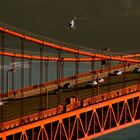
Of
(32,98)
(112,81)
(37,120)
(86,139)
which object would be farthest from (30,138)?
(112,81)

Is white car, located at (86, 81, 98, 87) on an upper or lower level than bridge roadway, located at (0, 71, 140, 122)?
upper

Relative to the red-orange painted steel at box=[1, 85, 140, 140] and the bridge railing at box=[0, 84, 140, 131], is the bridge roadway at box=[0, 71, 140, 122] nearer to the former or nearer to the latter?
the bridge railing at box=[0, 84, 140, 131]

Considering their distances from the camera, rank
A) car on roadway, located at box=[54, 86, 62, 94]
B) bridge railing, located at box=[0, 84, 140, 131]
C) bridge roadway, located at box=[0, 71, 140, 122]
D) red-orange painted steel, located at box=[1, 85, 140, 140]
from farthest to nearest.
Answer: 1. car on roadway, located at box=[54, 86, 62, 94]
2. bridge roadway, located at box=[0, 71, 140, 122]
3. red-orange painted steel, located at box=[1, 85, 140, 140]
4. bridge railing, located at box=[0, 84, 140, 131]

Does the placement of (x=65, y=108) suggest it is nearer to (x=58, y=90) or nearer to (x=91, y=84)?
(x=58, y=90)

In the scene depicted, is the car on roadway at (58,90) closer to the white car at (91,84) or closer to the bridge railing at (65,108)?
the white car at (91,84)

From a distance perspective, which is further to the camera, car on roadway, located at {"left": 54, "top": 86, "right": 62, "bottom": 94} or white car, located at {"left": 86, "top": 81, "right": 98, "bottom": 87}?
white car, located at {"left": 86, "top": 81, "right": 98, "bottom": 87}

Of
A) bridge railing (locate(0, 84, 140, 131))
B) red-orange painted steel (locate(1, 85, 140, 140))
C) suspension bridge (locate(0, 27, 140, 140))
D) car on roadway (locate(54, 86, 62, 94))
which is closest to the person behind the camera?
bridge railing (locate(0, 84, 140, 131))

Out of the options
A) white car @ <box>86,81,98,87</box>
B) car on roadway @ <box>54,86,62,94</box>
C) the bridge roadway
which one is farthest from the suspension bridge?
white car @ <box>86,81,98,87</box>

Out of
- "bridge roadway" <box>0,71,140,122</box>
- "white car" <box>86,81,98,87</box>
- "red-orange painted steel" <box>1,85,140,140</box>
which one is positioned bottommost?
"red-orange painted steel" <box>1,85,140,140</box>

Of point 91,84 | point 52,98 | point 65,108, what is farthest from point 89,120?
point 91,84

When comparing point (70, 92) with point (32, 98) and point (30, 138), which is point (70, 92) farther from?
point (30, 138)
